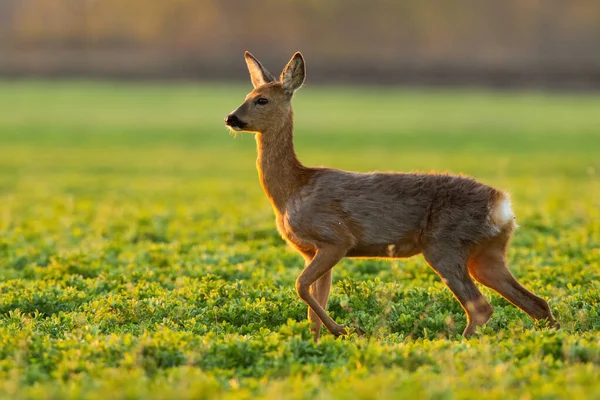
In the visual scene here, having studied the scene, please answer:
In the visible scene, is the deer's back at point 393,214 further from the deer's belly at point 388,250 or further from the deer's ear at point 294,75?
the deer's ear at point 294,75

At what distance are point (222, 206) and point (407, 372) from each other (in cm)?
1172

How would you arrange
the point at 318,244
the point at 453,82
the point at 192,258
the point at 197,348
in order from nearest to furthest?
the point at 197,348
the point at 318,244
the point at 192,258
the point at 453,82

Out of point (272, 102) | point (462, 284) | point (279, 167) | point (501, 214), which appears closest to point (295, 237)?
point (279, 167)

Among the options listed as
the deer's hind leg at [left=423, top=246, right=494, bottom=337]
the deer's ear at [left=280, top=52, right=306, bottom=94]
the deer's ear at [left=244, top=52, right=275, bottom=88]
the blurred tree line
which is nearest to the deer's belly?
the deer's hind leg at [left=423, top=246, right=494, bottom=337]

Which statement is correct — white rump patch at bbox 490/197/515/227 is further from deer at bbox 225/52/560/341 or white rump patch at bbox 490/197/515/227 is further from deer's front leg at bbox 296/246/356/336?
deer's front leg at bbox 296/246/356/336

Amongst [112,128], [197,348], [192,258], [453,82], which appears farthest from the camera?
[453,82]

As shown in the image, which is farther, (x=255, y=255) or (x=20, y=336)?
(x=255, y=255)

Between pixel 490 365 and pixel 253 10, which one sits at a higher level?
pixel 253 10

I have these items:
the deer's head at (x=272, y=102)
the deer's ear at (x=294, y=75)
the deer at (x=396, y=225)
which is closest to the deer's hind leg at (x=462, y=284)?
the deer at (x=396, y=225)

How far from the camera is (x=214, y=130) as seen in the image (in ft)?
161

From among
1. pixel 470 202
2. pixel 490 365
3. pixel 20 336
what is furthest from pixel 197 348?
pixel 470 202

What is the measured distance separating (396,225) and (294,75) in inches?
72.4

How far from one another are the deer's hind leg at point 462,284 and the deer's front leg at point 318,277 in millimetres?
911

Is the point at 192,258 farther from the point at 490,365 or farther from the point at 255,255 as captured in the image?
the point at 490,365
